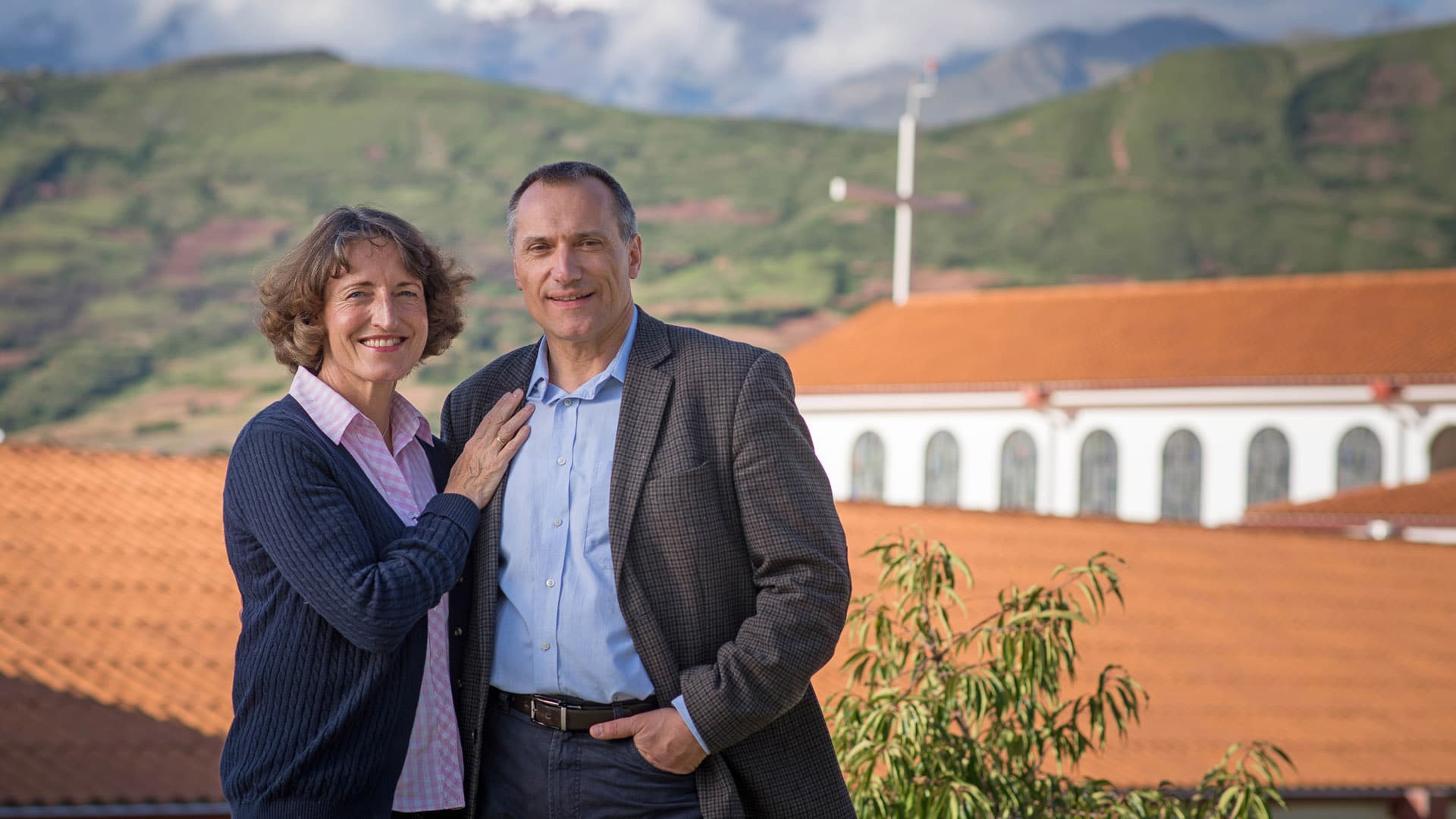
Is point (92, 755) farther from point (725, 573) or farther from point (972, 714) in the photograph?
point (725, 573)

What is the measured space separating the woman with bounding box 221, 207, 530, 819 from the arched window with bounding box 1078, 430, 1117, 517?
119 ft

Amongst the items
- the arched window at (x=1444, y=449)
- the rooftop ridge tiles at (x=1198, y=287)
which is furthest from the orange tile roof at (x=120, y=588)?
the rooftop ridge tiles at (x=1198, y=287)

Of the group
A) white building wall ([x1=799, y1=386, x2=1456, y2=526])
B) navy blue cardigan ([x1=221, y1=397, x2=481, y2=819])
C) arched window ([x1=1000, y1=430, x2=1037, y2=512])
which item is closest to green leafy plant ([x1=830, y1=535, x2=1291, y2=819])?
navy blue cardigan ([x1=221, y1=397, x2=481, y2=819])

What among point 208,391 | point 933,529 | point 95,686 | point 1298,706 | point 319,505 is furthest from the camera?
point 208,391

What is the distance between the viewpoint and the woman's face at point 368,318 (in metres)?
3.17

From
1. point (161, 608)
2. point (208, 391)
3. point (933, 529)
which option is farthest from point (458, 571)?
point (208, 391)

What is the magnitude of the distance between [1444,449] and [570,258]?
1365 inches

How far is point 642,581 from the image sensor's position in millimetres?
3062

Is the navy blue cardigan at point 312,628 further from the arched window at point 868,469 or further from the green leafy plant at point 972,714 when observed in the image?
the arched window at point 868,469

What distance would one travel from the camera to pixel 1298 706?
1427cm

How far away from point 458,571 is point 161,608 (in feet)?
32.4

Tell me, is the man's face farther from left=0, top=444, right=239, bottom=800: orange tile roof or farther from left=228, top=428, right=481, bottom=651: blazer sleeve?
left=0, top=444, right=239, bottom=800: orange tile roof

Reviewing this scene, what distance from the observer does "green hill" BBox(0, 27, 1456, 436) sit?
116500 millimetres

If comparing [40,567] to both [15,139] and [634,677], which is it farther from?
[15,139]
